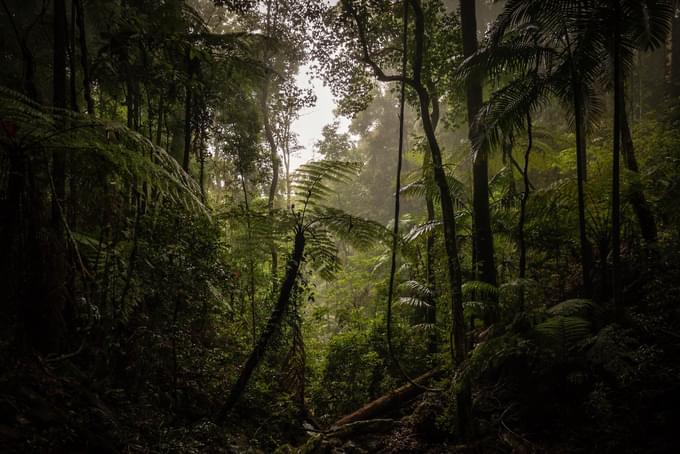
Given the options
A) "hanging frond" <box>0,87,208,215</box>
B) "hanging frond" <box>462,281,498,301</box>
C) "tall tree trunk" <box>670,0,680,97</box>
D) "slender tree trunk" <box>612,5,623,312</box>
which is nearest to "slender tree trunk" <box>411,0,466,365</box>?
"hanging frond" <box>462,281,498,301</box>

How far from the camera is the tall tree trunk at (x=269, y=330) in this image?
4152mm

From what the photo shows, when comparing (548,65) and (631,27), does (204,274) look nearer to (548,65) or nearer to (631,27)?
(548,65)

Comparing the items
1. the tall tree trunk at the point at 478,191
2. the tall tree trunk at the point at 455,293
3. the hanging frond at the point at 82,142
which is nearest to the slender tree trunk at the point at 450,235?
the tall tree trunk at the point at 455,293

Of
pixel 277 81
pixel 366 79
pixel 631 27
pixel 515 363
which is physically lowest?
pixel 515 363

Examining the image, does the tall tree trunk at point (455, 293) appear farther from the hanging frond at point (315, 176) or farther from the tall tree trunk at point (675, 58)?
the tall tree trunk at point (675, 58)

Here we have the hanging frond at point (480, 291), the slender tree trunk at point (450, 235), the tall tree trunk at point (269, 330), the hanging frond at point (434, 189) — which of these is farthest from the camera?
the hanging frond at point (434, 189)

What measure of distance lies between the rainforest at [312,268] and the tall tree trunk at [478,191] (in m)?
0.04

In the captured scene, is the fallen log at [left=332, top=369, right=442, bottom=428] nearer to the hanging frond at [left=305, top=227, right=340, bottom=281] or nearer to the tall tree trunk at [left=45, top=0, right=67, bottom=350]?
the hanging frond at [left=305, top=227, right=340, bottom=281]

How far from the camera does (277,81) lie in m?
13.0

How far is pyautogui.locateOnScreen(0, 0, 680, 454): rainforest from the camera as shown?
2.75 meters

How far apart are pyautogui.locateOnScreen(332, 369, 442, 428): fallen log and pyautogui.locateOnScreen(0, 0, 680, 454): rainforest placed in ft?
0.12

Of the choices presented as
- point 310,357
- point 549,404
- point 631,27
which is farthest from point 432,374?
point 631,27

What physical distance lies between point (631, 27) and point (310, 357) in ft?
25.1

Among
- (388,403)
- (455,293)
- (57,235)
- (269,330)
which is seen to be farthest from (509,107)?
(57,235)
